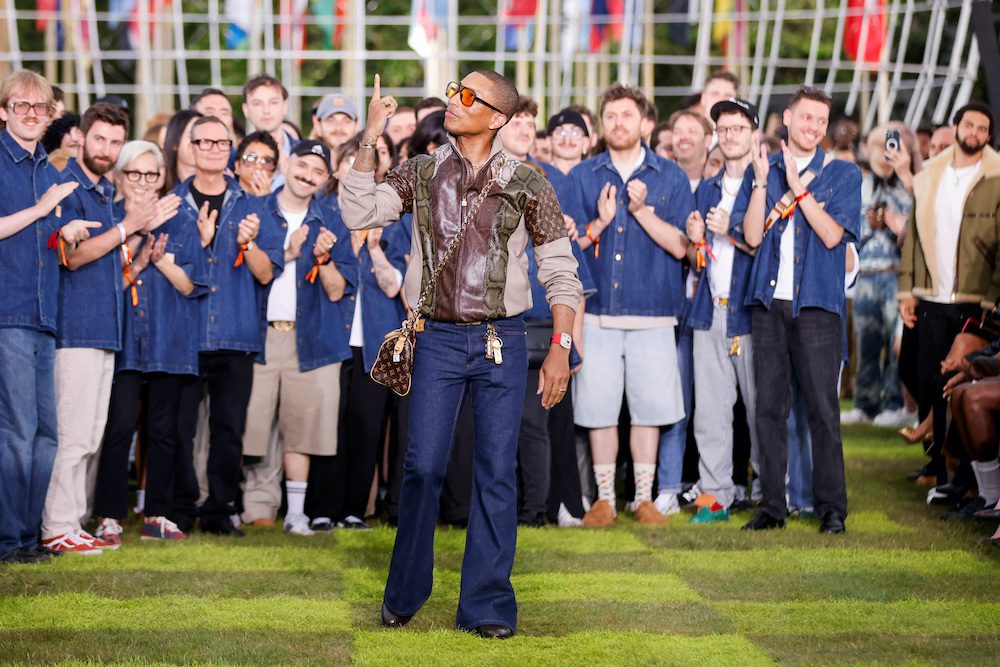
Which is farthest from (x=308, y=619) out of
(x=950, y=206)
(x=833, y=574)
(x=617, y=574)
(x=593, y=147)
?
(x=950, y=206)

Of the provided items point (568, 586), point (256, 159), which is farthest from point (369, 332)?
point (568, 586)

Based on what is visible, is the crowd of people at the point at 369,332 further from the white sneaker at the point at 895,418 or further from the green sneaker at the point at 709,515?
the white sneaker at the point at 895,418

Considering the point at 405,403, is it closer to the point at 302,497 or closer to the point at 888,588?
the point at 302,497

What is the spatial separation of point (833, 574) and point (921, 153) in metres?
7.79

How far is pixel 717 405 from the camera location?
32.5 ft

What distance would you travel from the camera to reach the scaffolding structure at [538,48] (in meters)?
23.2

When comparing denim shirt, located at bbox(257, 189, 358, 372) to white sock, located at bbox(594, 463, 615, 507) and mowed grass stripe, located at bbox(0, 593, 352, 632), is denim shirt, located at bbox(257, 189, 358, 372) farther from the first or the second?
mowed grass stripe, located at bbox(0, 593, 352, 632)

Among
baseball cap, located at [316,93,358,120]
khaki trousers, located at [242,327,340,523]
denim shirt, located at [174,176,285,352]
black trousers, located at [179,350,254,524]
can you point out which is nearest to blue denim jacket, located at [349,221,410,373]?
khaki trousers, located at [242,327,340,523]

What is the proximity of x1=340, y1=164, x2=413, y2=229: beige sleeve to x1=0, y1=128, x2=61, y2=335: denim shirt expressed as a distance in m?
2.45

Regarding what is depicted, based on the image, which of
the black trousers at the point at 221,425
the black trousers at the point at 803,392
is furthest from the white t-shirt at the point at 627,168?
the black trousers at the point at 221,425

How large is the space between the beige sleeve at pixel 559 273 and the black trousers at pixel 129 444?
3.24 m

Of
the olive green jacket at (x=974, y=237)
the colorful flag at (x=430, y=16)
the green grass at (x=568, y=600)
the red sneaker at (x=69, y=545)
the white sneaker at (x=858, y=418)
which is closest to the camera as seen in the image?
the green grass at (x=568, y=600)

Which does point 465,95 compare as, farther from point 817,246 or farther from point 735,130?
point 735,130

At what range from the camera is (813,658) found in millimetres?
6086
